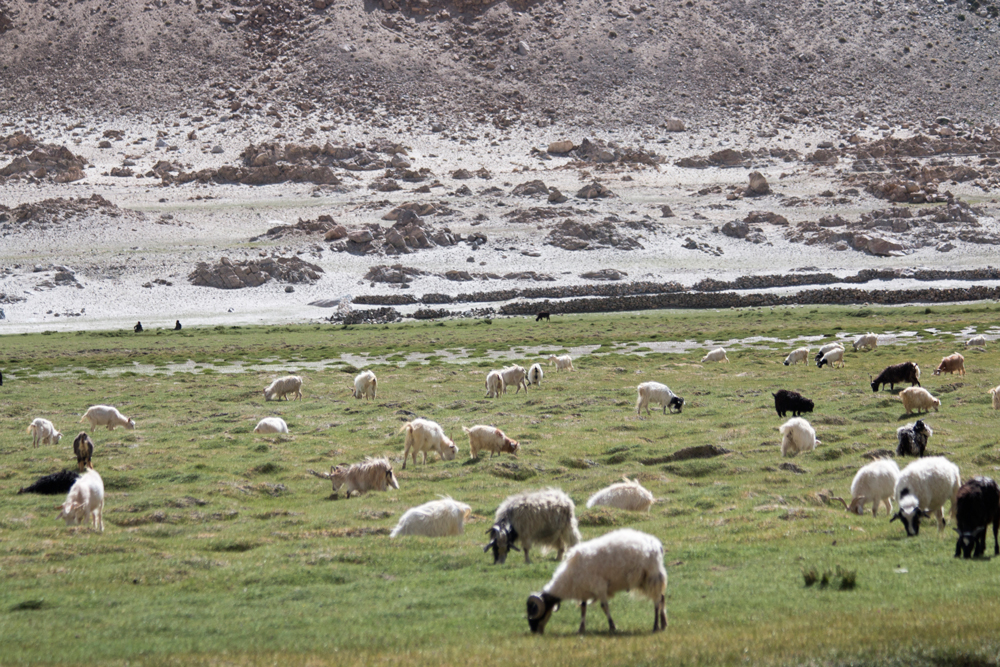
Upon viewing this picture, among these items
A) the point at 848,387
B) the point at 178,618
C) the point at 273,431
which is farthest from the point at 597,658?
the point at 848,387

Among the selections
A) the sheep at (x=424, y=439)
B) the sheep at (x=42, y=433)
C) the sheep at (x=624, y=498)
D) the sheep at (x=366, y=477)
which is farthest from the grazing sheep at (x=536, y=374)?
the sheep at (x=624, y=498)

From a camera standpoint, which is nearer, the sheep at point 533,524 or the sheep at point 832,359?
the sheep at point 533,524

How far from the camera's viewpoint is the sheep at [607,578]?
8.94 meters

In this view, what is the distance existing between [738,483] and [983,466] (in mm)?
4286

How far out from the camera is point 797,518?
14.0 metres

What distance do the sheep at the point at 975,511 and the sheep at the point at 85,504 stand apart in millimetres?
12282

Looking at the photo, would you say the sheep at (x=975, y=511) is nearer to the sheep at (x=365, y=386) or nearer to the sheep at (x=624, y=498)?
the sheep at (x=624, y=498)

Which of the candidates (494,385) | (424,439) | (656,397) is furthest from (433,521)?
(494,385)

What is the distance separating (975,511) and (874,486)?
3.42 meters

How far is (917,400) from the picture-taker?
79.2 feet

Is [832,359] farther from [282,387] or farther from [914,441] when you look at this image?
[282,387]

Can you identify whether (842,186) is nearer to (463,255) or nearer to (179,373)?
(463,255)

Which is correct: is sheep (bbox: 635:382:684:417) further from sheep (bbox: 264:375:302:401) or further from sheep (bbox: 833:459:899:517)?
sheep (bbox: 264:375:302:401)

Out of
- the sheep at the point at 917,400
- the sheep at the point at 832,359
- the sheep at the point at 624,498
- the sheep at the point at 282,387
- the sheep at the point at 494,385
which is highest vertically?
the sheep at the point at 917,400
